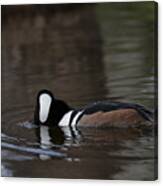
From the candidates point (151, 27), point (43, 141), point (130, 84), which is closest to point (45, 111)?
point (43, 141)

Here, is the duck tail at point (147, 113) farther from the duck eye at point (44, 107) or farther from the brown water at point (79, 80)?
the duck eye at point (44, 107)

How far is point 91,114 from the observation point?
2875 millimetres

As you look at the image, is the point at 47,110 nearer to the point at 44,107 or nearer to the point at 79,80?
the point at 44,107

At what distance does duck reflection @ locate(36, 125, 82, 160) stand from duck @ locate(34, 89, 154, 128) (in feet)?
0.07

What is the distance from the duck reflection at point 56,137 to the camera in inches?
113

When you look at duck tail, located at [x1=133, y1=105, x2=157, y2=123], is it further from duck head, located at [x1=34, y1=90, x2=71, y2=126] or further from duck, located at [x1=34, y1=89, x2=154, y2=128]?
duck head, located at [x1=34, y1=90, x2=71, y2=126]

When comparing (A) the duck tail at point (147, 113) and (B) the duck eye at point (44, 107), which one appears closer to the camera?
(A) the duck tail at point (147, 113)

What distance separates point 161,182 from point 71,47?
2.11ft

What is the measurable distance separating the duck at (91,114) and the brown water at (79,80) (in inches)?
1.0

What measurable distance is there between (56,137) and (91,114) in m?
0.17

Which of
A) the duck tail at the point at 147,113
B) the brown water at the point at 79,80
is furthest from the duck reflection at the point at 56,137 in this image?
the duck tail at the point at 147,113

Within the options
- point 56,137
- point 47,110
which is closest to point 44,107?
point 47,110

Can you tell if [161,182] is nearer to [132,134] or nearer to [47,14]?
[132,134]

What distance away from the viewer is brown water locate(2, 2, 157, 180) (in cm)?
283
